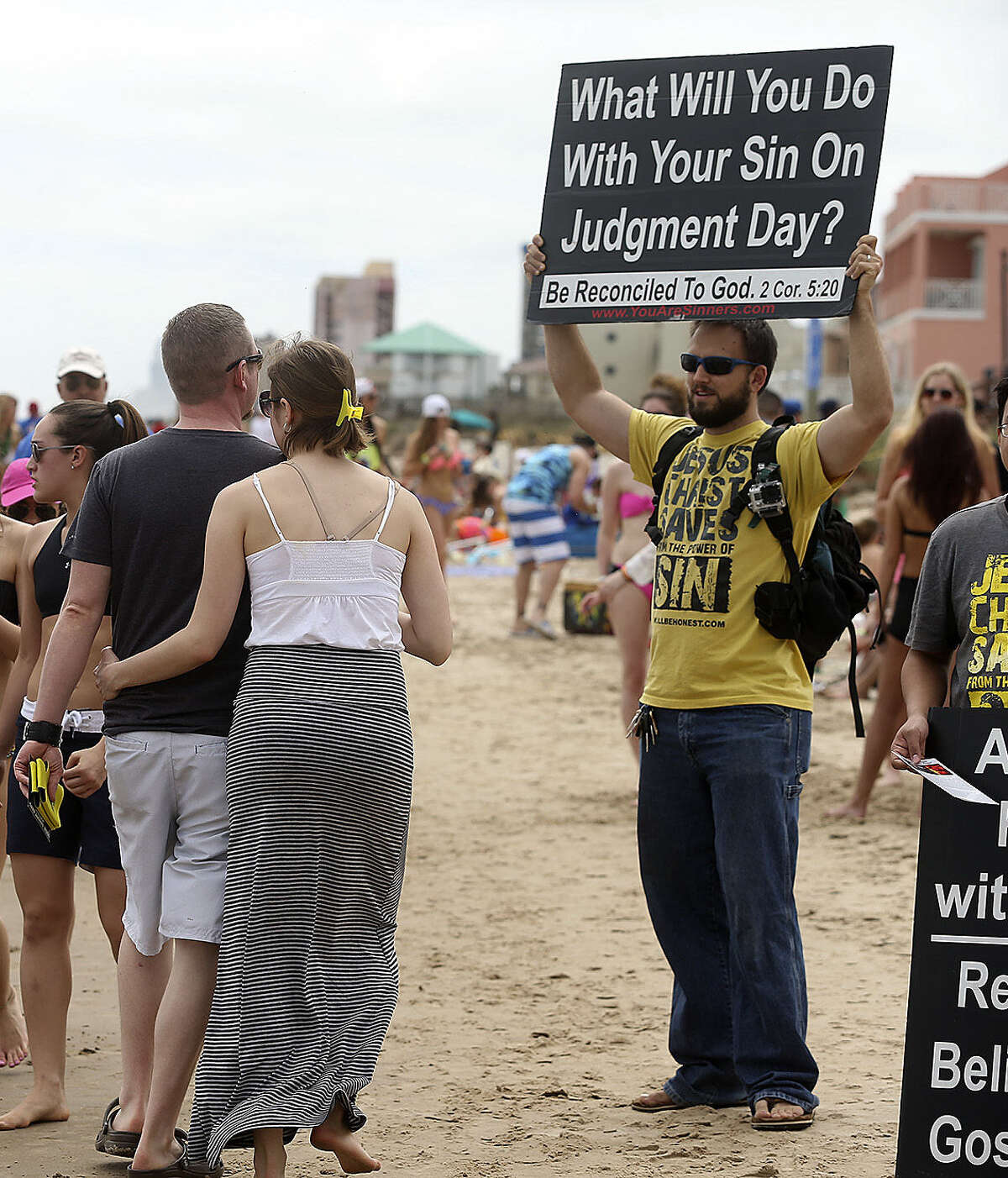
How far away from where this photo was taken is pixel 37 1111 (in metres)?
4.30

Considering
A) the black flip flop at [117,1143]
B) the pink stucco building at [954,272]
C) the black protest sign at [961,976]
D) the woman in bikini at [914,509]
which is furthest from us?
the pink stucco building at [954,272]

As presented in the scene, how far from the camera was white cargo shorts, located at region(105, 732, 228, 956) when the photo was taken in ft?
12.1

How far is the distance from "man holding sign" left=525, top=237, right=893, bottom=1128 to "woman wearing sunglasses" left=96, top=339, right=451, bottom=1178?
97cm

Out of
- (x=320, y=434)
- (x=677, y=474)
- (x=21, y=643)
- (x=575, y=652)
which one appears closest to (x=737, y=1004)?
(x=677, y=474)

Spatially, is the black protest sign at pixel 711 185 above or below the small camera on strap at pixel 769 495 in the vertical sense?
above

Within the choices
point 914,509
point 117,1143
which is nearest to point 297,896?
point 117,1143

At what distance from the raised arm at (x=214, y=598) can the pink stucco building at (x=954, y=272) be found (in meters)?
50.1

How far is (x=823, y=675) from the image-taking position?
559 inches

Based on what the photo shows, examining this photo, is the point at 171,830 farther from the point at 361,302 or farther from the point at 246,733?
the point at 361,302

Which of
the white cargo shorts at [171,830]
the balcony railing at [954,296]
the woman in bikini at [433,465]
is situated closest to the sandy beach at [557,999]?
the white cargo shorts at [171,830]

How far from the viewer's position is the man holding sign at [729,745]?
4207mm

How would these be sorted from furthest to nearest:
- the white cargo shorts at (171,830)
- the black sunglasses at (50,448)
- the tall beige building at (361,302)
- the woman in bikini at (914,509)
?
1. the tall beige building at (361,302)
2. the woman in bikini at (914,509)
3. the black sunglasses at (50,448)
4. the white cargo shorts at (171,830)

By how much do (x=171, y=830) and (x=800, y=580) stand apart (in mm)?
1747

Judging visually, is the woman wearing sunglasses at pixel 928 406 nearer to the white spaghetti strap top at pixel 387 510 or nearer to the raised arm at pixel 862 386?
the raised arm at pixel 862 386
